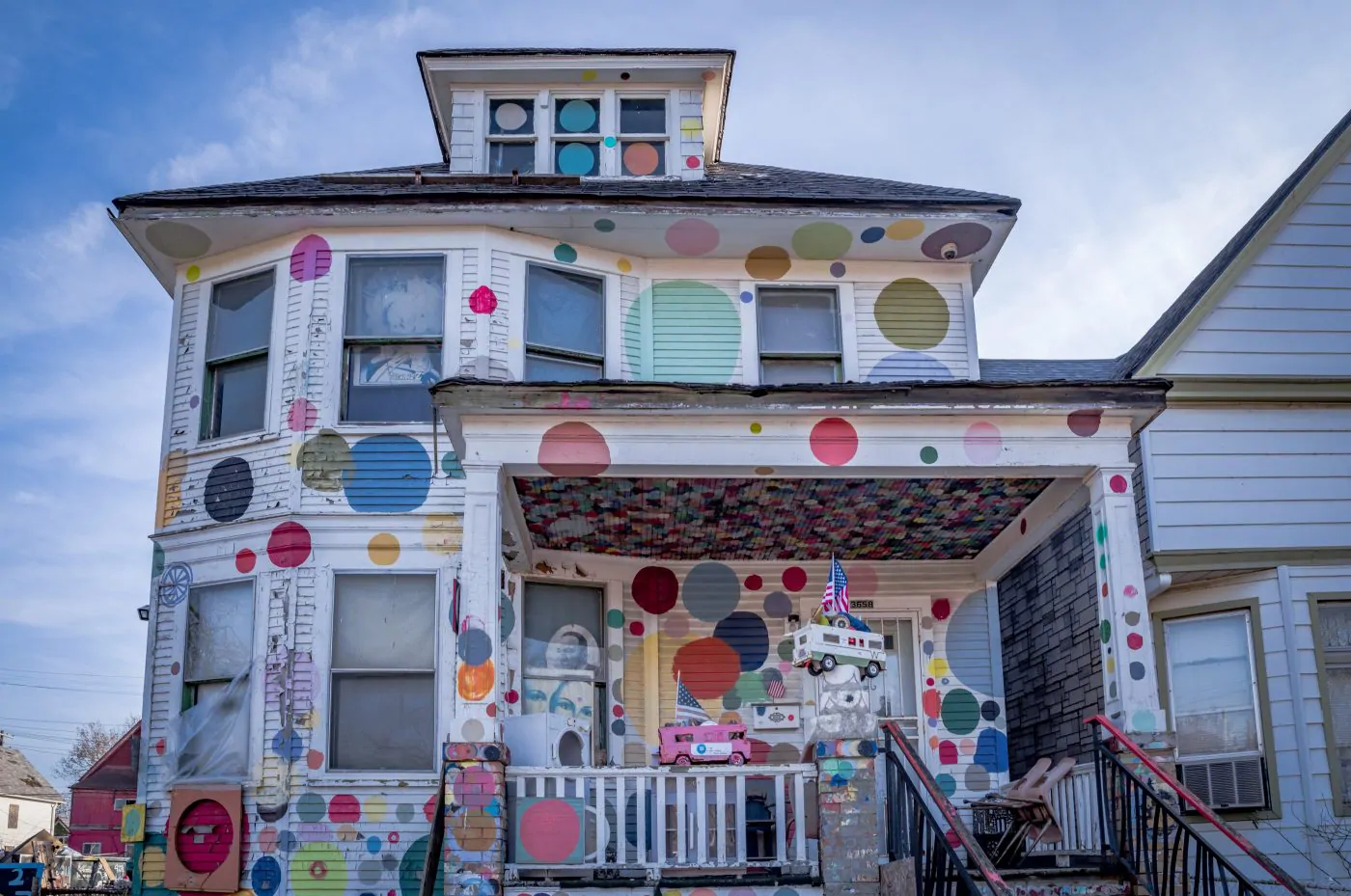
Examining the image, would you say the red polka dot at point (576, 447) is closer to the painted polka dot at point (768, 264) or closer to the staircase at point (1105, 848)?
the staircase at point (1105, 848)

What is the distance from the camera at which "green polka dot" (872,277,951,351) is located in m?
12.5

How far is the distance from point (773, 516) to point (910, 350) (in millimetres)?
2796

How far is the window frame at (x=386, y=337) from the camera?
11406 millimetres

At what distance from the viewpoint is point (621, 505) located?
33.3 feet

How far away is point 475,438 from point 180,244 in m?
5.05

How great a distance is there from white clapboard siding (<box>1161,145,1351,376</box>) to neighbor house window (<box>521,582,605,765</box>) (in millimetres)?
5818

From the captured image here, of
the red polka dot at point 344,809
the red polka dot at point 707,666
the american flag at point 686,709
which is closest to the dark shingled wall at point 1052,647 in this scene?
the red polka dot at point 707,666

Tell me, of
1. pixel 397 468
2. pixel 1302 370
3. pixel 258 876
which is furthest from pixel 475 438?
pixel 1302 370

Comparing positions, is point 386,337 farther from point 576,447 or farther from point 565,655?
point 576,447

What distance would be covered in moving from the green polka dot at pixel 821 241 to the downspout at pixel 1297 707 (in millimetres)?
4855

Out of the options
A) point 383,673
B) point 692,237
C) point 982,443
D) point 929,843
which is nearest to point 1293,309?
point 982,443

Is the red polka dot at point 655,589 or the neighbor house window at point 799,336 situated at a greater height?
the neighbor house window at point 799,336

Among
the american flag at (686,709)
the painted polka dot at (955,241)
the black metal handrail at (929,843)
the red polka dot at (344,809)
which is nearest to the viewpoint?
the black metal handrail at (929,843)

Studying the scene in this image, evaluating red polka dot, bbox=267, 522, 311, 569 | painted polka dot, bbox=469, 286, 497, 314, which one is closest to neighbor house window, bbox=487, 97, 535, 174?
painted polka dot, bbox=469, 286, 497, 314
